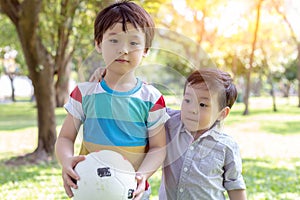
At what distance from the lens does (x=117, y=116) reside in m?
1.79

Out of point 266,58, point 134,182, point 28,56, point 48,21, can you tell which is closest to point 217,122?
point 134,182

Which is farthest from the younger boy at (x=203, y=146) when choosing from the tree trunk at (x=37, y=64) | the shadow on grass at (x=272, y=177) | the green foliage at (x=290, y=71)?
the green foliage at (x=290, y=71)

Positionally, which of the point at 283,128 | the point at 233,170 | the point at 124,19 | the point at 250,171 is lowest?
the point at 283,128

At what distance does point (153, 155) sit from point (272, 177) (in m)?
5.17

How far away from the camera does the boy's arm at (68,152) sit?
1.75m

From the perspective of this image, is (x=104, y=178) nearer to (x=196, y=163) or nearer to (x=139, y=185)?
(x=139, y=185)

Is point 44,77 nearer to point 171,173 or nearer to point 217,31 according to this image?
point 171,173

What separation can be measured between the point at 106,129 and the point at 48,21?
8.71 m

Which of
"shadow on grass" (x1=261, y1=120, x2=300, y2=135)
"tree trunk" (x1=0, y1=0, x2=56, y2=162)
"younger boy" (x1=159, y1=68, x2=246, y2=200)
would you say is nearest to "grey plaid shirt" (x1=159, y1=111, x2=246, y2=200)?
"younger boy" (x1=159, y1=68, x2=246, y2=200)

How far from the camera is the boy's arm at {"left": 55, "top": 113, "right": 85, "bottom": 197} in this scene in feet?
5.74

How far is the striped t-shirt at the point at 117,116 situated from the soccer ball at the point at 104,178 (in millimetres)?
81

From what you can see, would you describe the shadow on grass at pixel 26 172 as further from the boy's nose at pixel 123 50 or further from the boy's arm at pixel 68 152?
the boy's nose at pixel 123 50

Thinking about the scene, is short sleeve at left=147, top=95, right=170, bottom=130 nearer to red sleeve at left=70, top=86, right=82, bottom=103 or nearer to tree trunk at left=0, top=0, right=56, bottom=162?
red sleeve at left=70, top=86, right=82, bottom=103

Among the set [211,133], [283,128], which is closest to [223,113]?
[211,133]
